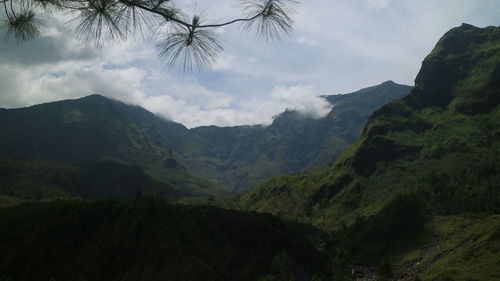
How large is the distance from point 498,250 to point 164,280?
4323 inches

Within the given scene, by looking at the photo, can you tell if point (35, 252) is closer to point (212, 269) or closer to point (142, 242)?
point (142, 242)

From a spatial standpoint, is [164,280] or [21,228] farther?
[21,228]

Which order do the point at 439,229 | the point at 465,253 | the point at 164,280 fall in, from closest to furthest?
1. the point at 164,280
2. the point at 465,253
3. the point at 439,229

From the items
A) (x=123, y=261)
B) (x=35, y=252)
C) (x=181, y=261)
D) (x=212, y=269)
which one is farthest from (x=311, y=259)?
(x=35, y=252)

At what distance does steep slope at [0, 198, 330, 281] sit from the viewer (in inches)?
4377

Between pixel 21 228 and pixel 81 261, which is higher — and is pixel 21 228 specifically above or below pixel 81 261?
above

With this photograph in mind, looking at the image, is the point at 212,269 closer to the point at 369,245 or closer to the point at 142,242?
the point at 142,242

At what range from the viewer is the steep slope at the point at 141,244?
365 ft

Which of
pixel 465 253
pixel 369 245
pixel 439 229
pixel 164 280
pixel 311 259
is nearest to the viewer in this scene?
pixel 164 280

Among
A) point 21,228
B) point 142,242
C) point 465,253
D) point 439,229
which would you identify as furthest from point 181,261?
point 439,229

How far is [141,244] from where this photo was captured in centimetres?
11569

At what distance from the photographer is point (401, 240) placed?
18938 cm

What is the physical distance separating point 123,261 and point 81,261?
14.0 m

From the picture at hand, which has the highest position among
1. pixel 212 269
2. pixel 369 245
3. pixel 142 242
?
pixel 142 242
